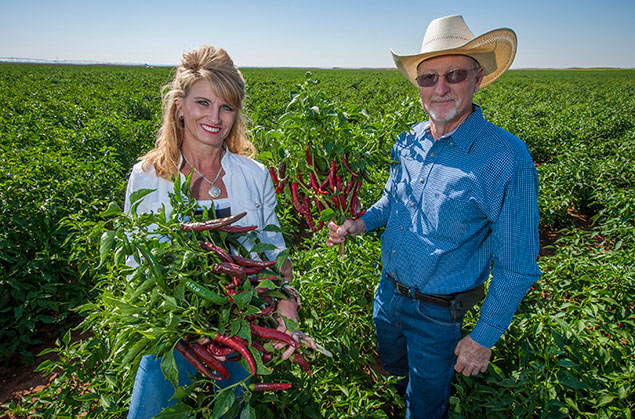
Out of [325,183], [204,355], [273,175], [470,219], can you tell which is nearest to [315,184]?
[325,183]

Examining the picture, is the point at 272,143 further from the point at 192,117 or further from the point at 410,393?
the point at 410,393

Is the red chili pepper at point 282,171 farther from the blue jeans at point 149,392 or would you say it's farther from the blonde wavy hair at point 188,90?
the blue jeans at point 149,392

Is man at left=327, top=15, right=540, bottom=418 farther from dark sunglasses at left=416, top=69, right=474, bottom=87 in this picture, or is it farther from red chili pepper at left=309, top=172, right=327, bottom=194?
red chili pepper at left=309, top=172, right=327, bottom=194

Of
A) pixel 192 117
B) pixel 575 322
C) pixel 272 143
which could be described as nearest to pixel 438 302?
pixel 575 322

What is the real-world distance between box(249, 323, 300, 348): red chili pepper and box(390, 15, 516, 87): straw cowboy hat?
1.74 m

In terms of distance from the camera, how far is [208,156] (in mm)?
2098

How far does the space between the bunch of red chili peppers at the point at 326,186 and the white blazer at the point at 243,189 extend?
Answer: 141 millimetres

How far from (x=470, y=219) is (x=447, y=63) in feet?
3.08

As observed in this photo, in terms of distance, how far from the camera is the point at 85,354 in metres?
2.25

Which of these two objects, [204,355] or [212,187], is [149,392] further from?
[212,187]

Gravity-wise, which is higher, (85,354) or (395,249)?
(395,249)

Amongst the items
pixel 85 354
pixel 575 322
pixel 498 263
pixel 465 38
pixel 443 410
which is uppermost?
pixel 465 38

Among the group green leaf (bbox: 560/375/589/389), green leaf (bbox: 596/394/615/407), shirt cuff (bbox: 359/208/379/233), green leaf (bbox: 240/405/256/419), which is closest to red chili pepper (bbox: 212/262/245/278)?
green leaf (bbox: 240/405/256/419)

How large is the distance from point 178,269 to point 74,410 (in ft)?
4.75
